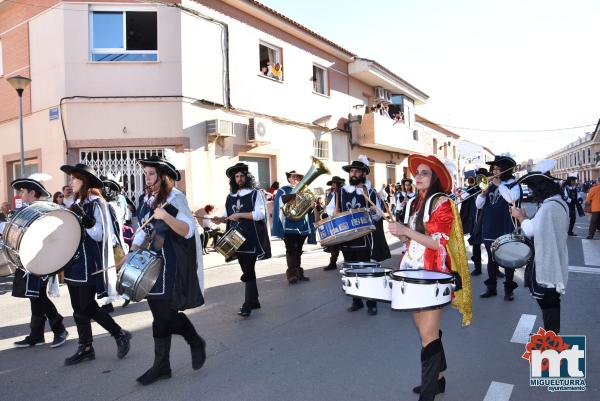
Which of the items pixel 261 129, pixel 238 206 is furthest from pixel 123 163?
pixel 238 206

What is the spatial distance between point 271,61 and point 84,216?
1237 centimetres

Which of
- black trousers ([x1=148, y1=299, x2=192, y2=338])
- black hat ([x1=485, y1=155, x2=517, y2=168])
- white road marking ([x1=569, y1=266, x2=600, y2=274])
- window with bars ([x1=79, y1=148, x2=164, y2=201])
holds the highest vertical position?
window with bars ([x1=79, y1=148, x2=164, y2=201])

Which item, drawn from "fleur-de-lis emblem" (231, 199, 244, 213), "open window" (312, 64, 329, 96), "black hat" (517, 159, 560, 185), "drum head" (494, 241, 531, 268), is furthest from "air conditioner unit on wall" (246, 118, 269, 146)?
"black hat" (517, 159, 560, 185)

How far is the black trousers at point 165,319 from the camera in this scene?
154 inches

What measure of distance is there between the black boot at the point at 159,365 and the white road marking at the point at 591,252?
838 cm

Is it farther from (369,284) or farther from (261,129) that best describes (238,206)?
(261,129)

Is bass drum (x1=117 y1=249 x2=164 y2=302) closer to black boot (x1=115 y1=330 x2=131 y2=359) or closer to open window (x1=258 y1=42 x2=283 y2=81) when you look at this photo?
black boot (x1=115 y1=330 x2=131 y2=359)

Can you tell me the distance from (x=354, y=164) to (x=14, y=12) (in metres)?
11.9

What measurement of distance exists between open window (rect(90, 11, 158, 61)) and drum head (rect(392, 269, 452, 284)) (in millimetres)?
10824

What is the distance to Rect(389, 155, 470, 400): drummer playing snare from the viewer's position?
319 centimetres

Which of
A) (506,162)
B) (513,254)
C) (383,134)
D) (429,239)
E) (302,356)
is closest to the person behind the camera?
(429,239)

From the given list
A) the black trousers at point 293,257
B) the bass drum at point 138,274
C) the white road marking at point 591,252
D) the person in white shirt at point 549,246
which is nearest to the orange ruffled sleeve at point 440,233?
the person in white shirt at point 549,246

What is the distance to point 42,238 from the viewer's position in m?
4.10

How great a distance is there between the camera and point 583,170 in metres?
77.9
